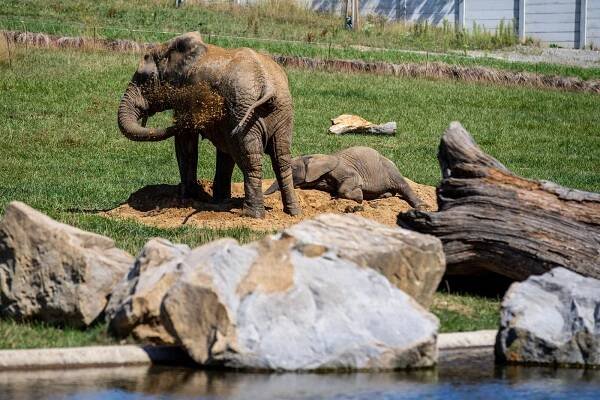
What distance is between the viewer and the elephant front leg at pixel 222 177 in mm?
14992

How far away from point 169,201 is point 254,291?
7.17m

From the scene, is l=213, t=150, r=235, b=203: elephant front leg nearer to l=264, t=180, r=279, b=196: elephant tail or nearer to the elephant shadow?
the elephant shadow

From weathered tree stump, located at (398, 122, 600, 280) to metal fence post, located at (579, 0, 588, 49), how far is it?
103 ft

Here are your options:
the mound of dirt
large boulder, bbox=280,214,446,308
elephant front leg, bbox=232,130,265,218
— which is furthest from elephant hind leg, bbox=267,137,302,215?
large boulder, bbox=280,214,446,308

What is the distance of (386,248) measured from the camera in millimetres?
8734

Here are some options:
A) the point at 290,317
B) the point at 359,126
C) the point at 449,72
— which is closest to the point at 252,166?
the point at 290,317

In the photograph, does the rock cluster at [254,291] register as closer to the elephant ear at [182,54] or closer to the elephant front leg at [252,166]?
the elephant front leg at [252,166]

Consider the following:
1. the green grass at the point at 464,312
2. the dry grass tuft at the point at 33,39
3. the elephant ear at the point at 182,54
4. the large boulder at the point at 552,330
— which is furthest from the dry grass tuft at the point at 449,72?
the large boulder at the point at 552,330

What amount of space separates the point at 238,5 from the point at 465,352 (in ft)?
107

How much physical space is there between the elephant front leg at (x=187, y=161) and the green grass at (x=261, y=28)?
15.4 meters

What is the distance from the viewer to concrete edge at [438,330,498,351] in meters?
8.87

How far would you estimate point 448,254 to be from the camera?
34.1 feet

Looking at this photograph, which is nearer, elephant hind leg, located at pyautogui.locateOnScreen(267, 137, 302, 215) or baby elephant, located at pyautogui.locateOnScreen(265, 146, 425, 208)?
elephant hind leg, located at pyautogui.locateOnScreen(267, 137, 302, 215)

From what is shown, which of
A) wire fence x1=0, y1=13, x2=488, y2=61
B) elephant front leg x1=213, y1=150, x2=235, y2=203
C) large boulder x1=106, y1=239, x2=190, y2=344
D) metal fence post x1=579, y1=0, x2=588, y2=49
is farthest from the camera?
metal fence post x1=579, y1=0, x2=588, y2=49
